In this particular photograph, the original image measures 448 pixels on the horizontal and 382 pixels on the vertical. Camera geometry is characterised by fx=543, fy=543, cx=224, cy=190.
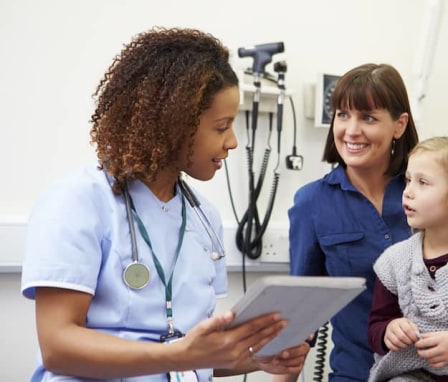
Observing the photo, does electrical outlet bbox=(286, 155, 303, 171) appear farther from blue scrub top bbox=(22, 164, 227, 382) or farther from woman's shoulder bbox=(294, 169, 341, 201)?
blue scrub top bbox=(22, 164, 227, 382)

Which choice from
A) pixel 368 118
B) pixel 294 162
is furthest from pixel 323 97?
pixel 368 118

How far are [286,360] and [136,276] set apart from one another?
331mm

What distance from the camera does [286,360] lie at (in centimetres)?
103

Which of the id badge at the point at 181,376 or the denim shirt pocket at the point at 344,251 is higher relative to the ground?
the denim shirt pocket at the point at 344,251

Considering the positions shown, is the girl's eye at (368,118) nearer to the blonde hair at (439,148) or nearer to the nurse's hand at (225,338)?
the blonde hair at (439,148)

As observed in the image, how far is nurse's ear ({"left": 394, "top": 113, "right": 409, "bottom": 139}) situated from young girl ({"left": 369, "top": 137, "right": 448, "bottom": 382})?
0.24 m

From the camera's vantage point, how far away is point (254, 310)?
30.4 inches

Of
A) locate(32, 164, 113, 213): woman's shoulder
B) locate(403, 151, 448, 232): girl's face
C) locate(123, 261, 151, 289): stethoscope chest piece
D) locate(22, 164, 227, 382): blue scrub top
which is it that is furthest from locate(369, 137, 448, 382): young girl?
locate(32, 164, 113, 213): woman's shoulder

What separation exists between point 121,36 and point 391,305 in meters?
1.18

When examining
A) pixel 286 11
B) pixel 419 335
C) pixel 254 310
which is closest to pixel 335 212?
pixel 419 335

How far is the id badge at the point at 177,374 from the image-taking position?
961 mm

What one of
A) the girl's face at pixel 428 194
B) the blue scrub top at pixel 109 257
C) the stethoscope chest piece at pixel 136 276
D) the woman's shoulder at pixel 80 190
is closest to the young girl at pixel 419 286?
the girl's face at pixel 428 194

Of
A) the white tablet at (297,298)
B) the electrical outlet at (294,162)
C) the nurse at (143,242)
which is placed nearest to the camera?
the white tablet at (297,298)

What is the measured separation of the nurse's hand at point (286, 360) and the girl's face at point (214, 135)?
379mm
